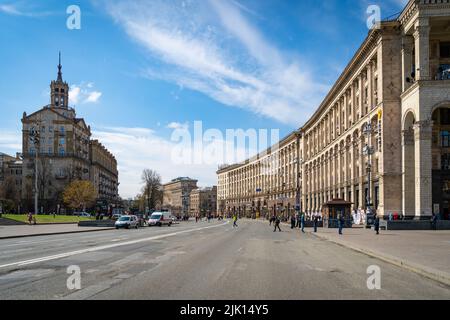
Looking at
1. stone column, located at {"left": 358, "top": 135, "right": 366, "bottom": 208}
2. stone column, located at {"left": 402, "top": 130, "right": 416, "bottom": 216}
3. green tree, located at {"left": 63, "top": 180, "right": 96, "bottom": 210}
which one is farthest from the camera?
green tree, located at {"left": 63, "top": 180, "right": 96, "bottom": 210}

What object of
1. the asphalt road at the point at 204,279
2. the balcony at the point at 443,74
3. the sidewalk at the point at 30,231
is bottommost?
the sidewalk at the point at 30,231

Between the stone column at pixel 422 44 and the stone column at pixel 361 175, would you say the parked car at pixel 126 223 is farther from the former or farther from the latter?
the stone column at pixel 422 44

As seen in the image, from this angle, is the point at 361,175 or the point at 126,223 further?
the point at 361,175

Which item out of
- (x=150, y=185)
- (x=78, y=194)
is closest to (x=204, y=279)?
(x=78, y=194)

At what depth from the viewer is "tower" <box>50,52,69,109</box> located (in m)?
131

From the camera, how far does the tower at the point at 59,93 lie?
13138 cm

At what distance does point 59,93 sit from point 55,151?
20993 mm

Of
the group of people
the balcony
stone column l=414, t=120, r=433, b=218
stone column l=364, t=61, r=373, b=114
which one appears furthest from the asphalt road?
stone column l=364, t=61, r=373, b=114

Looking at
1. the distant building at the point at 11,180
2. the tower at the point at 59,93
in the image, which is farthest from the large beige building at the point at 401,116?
the tower at the point at 59,93

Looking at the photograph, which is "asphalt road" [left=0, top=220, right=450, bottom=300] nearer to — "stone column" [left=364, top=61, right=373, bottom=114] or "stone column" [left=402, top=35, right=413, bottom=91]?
"stone column" [left=402, top=35, right=413, bottom=91]

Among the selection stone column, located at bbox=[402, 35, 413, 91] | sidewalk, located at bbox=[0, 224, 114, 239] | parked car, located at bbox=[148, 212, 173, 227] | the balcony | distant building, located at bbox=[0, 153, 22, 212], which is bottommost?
parked car, located at bbox=[148, 212, 173, 227]

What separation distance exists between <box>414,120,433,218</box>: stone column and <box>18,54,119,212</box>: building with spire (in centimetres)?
8063

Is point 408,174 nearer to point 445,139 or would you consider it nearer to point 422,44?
point 445,139

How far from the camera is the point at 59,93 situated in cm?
13225
